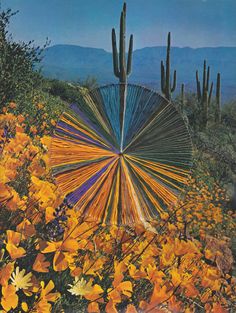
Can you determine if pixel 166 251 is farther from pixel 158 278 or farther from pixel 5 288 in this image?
pixel 5 288

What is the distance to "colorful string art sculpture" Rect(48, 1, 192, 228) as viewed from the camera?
3.54 ft

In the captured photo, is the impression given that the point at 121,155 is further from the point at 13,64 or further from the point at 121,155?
the point at 13,64

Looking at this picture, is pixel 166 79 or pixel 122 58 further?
pixel 166 79

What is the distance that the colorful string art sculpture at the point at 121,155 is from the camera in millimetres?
1080

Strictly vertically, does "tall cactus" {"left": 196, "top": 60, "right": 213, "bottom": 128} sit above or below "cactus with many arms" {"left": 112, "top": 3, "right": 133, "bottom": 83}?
below

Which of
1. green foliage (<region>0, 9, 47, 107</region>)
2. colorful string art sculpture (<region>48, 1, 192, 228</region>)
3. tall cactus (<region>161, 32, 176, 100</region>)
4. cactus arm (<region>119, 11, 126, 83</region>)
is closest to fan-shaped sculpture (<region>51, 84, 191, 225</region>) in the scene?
colorful string art sculpture (<region>48, 1, 192, 228</region>)

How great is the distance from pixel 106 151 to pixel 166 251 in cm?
42

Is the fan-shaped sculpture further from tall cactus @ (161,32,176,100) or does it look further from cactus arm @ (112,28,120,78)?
tall cactus @ (161,32,176,100)

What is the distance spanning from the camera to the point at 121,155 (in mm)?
1098

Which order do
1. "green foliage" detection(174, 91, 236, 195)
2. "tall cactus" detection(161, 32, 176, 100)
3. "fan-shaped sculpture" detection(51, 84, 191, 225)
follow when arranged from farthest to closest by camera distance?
"tall cactus" detection(161, 32, 176, 100) → "green foliage" detection(174, 91, 236, 195) → "fan-shaped sculpture" detection(51, 84, 191, 225)

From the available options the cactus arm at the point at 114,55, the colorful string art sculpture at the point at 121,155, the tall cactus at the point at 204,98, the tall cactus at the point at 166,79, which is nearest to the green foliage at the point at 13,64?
the colorful string art sculpture at the point at 121,155

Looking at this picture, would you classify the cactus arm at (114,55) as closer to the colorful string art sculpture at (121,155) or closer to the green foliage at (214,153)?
the green foliage at (214,153)

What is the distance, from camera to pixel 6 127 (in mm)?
1931

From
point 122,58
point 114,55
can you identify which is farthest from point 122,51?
point 114,55
